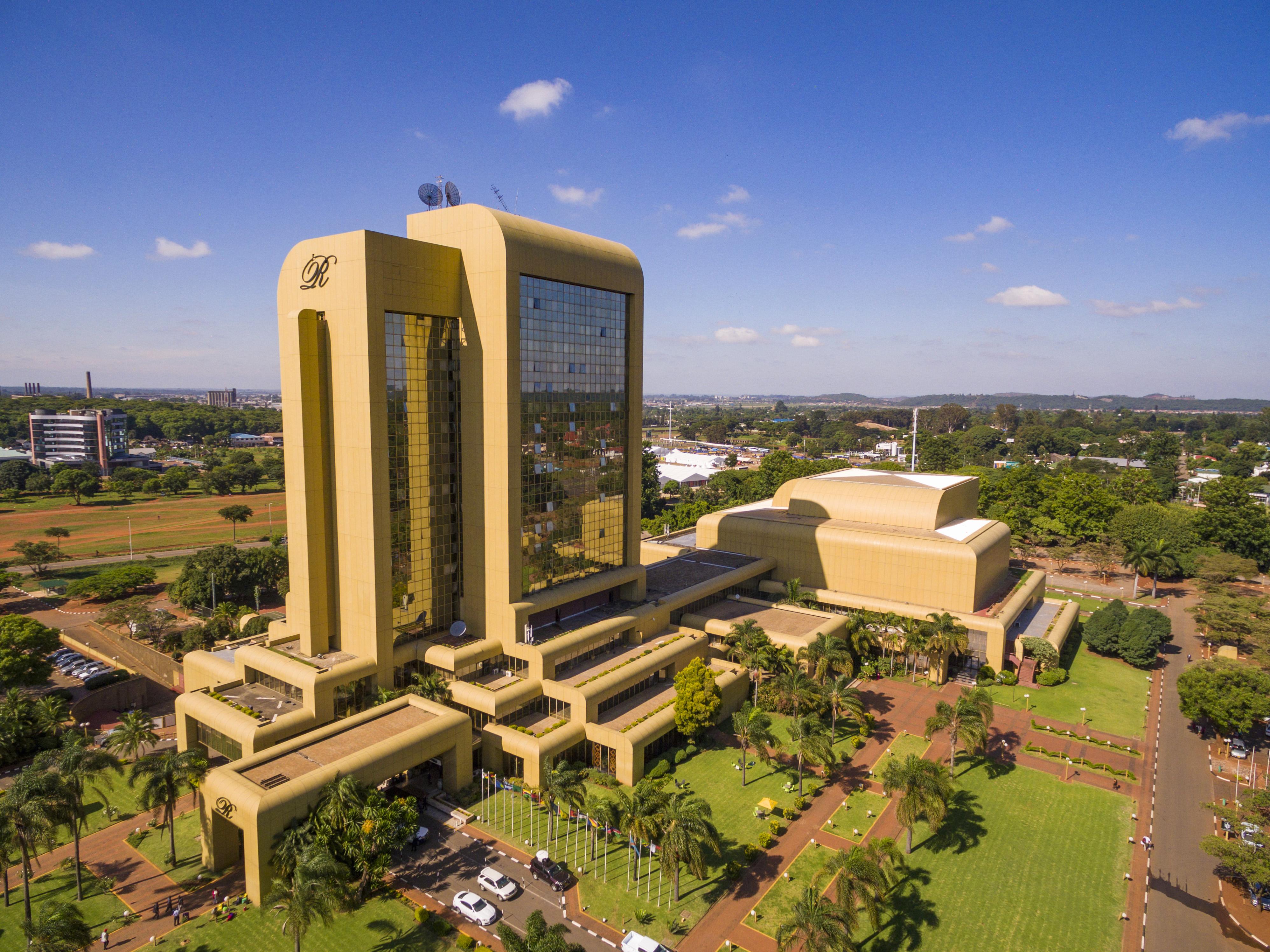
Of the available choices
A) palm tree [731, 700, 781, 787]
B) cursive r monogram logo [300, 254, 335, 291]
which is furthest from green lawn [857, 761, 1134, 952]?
cursive r monogram logo [300, 254, 335, 291]

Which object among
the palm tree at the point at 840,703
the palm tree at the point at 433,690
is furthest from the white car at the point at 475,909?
the palm tree at the point at 840,703

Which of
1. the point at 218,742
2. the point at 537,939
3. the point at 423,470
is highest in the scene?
the point at 423,470

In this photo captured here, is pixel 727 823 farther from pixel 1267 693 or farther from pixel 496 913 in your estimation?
pixel 1267 693

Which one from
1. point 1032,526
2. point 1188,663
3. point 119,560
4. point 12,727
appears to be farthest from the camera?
point 1032,526

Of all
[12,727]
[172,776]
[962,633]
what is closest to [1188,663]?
[962,633]

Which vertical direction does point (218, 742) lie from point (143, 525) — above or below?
above

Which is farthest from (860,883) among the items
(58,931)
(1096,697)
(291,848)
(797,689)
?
(1096,697)

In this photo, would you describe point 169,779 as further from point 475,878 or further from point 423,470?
point 423,470
